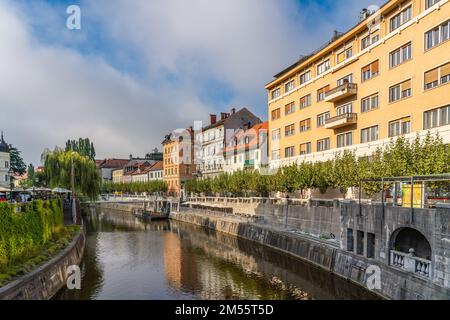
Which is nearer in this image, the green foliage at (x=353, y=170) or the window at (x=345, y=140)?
the green foliage at (x=353, y=170)

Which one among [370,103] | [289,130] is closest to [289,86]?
[289,130]

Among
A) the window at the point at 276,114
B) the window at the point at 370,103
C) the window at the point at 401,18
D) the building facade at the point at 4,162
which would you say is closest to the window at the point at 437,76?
the window at the point at 401,18

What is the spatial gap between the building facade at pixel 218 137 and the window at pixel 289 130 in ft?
85.8

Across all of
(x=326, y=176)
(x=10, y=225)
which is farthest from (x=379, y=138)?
(x=10, y=225)

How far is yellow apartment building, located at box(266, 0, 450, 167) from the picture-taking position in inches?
1193

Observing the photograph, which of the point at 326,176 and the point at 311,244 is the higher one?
the point at 326,176

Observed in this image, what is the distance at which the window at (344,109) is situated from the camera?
42.2m

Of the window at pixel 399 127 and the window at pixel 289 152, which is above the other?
the window at pixel 399 127

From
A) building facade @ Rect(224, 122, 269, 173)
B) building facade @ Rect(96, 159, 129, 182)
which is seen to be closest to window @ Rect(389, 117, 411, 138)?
building facade @ Rect(224, 122, 269, 173)

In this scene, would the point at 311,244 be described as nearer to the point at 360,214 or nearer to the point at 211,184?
the point at 360,214

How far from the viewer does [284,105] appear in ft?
188

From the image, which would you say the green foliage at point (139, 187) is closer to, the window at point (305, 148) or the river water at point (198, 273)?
the river water at point (198, 273)

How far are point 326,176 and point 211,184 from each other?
111ft

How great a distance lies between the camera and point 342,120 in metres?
41.3
